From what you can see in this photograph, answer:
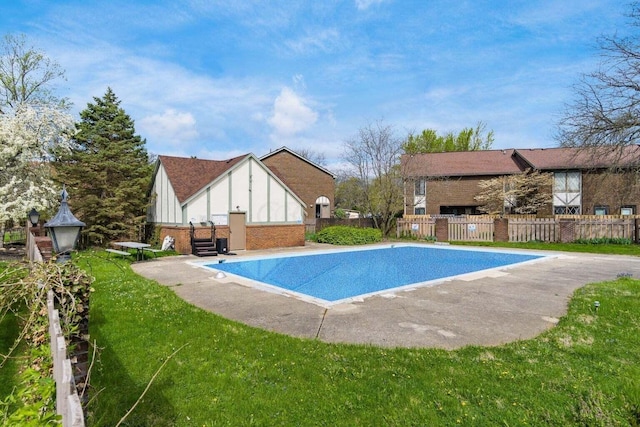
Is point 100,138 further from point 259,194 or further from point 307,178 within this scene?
point 307,178

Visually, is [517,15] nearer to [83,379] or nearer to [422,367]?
[422,367]

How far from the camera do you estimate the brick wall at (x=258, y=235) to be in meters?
17.1

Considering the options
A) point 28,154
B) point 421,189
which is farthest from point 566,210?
point 28,154

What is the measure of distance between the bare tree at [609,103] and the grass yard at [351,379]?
16.5m

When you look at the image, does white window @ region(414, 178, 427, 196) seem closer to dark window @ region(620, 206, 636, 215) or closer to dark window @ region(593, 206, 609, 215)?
dark window @ region(593, 206, 609, 215)

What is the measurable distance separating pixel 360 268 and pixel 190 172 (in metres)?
11.0

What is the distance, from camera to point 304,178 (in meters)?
35.2

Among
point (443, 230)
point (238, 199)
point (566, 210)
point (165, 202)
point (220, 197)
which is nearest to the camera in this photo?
point (220, 197)

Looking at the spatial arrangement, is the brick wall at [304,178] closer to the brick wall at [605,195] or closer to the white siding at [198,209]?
the white siding at [198,209]

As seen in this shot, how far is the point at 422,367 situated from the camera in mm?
4344

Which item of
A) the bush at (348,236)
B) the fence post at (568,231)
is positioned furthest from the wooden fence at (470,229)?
the bush at (348,236)

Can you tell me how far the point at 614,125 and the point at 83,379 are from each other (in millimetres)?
23281

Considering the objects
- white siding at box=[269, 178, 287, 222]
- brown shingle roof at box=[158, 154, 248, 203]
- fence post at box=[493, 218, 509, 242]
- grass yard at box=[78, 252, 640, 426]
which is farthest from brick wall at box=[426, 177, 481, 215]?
grass yard at box=[78, 252, 640, 426]

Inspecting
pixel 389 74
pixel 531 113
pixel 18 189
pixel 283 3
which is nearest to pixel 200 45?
pixel 283 3
